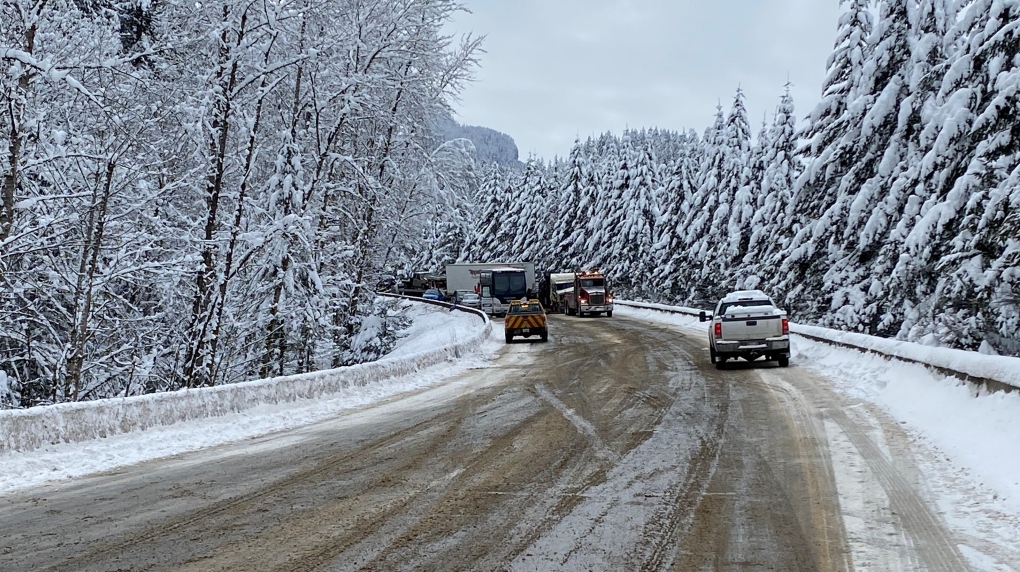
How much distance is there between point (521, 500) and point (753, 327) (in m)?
13.6

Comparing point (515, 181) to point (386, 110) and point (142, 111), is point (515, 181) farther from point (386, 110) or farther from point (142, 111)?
point (142, 111)

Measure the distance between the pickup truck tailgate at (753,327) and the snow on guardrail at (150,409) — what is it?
28.5 ft

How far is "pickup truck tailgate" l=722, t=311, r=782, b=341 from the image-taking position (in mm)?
19016

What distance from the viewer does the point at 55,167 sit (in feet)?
45.0

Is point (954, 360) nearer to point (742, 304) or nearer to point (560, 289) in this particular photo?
point (742, 304)

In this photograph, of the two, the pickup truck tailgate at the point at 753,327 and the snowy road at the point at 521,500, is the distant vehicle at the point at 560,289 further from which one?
the snowy road at the point at 521,500

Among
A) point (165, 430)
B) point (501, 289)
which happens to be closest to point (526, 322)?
point (165, 430)

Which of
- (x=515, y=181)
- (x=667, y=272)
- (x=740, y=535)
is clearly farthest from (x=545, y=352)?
(x=515, y=181)

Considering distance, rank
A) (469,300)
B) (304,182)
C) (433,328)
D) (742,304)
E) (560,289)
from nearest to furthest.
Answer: (742,304)
(304,182)
(433,328)
(560,289)
(469,300)

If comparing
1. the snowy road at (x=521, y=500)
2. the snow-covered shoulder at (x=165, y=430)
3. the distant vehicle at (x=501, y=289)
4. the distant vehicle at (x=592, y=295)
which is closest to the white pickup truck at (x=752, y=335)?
the snowy road at (x=521, y=500)

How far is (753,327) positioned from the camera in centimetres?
1903

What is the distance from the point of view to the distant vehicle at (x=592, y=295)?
4972 centimetres

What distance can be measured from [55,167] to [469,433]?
880 centimetres

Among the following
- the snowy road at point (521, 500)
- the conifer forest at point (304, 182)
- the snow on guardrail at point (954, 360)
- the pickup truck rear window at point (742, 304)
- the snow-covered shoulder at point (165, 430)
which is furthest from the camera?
the pickup truck rear window at point (742, 304)
